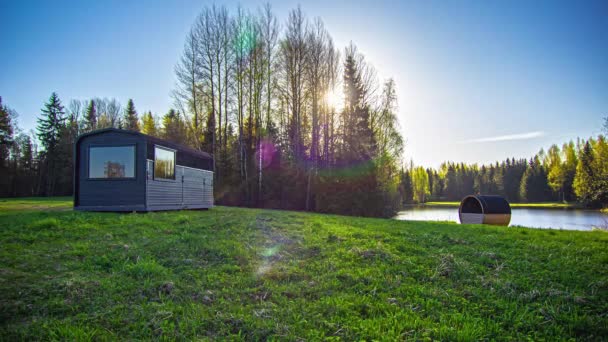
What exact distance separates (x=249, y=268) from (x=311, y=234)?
264 centimetres

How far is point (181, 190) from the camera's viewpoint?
1278cm

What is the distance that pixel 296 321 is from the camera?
8.77 feet

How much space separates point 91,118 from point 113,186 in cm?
3704

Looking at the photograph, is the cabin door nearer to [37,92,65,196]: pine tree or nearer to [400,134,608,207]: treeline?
[400,134,608,207]: treeline

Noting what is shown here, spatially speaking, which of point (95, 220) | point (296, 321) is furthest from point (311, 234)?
point (95, 220)

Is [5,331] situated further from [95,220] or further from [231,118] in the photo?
[231,118]

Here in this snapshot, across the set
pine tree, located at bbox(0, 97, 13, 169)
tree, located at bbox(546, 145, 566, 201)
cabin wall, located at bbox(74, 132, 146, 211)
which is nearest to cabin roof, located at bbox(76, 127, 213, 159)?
cabin wall, located at bbox(74, 132, 146, 211)

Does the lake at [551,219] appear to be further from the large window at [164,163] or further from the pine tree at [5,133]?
the pine tree at [5,133]

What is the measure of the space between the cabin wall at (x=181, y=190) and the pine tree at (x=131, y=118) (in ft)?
95.7

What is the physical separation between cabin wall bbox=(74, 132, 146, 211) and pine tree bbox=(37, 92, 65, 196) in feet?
101

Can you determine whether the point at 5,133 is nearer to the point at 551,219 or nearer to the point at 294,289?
the point at 294,289

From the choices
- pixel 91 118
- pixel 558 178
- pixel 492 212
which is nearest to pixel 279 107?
pixel 492 212

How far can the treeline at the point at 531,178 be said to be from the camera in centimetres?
3641

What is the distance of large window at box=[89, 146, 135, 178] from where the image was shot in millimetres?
10500
